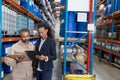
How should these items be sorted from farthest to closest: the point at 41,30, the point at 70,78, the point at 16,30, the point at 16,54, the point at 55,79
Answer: the point at 55,79 < the point at 16,30 < the point at 70,78 < the point at 41,30 < the point at 16,54

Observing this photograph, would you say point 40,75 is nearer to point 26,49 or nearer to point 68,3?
point 26,49

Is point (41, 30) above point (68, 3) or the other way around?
the other way around

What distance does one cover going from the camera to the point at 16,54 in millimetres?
3080

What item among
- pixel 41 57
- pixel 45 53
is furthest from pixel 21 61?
pixel 45 53

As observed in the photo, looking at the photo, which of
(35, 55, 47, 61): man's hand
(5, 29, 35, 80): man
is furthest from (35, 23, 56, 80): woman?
(5, 29, 35, 80): man

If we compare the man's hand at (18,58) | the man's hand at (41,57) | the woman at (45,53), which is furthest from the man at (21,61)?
the woman at (45,53)

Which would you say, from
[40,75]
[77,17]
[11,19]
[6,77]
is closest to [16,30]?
[11,19]

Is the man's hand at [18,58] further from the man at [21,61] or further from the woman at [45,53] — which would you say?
the woman at [45,53]

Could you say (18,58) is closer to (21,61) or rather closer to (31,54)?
(21,61)

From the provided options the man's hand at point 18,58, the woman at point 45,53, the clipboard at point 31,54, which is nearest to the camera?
the man's hand at point 18,58

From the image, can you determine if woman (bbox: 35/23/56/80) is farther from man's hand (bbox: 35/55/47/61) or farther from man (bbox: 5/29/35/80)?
man (bbox: 5/29/35/80)

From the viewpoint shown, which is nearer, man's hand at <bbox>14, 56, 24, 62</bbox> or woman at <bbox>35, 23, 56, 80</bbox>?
man's hand at <bbox>14, 56, 24, 62</bbox>

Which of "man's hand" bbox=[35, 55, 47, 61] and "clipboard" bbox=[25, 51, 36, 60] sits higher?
"clipboard" bbox=[25, 51, 36, 60]

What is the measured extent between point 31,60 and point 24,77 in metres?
0.26
